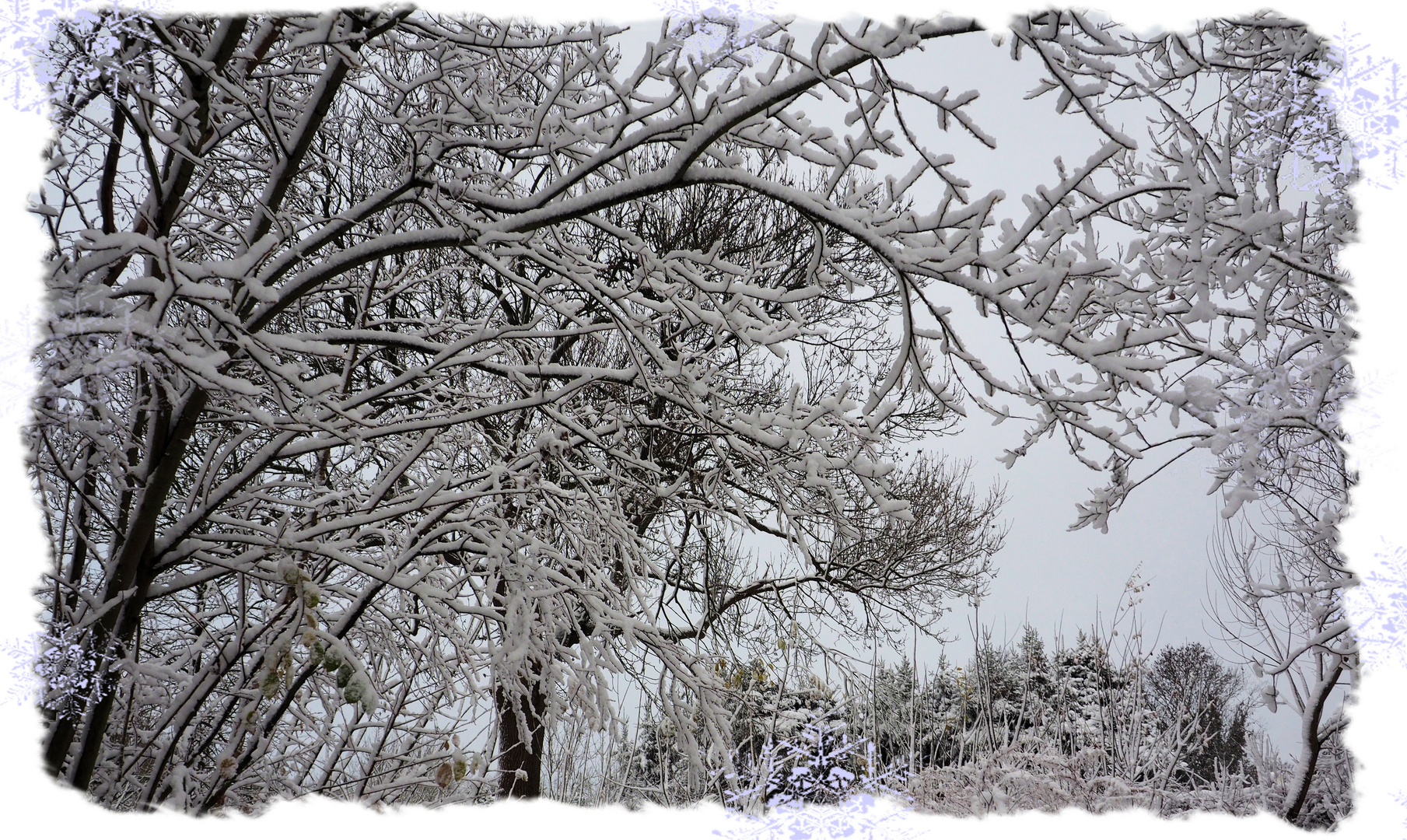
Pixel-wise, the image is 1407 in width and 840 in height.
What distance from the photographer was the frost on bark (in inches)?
77.3

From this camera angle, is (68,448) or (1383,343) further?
(1383,343)

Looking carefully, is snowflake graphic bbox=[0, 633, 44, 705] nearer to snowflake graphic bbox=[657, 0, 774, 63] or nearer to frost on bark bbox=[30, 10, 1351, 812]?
frost on bark bbox=[30, 10, 1351, 812]

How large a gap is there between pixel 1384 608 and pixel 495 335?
322 centimetres

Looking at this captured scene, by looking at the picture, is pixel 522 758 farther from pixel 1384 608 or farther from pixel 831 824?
pixel 1384 608

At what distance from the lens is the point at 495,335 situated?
9.11ft

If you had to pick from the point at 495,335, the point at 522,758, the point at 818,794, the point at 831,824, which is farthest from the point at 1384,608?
the point at 522,758

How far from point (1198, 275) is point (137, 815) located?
3.24m

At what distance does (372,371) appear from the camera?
23.6 ft

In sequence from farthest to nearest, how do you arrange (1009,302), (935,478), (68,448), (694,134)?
(935,478) < (68,448) < (694,134) < (1009,302)

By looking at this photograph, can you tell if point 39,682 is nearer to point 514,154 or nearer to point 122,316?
point 122,316

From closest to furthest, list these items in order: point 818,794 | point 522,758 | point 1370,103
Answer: point 1370,103
point 818,794
point 522,758

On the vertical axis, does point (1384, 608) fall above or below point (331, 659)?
above

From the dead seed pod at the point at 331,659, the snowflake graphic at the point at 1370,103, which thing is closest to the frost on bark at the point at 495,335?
the dead seed pod at the point at 331,659

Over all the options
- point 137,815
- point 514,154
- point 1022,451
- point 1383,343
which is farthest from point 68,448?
point 1383,343
